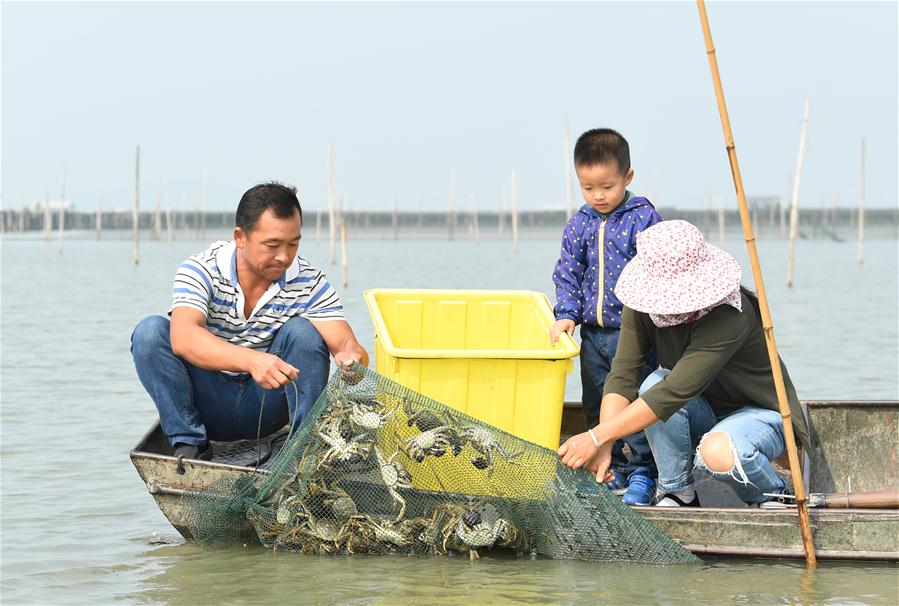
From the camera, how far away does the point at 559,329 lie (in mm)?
5434

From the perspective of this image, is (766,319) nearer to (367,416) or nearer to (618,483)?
(618,483)

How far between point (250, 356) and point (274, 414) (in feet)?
2.34

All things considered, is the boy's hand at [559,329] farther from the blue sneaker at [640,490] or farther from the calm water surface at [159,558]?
the calm water surface at [159,558]

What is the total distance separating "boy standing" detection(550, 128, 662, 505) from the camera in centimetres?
551

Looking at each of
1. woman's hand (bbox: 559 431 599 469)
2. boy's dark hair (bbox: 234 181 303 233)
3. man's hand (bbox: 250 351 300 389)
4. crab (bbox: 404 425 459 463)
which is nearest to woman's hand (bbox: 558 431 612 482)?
woman's hand (bbox: 559 431 599 469)

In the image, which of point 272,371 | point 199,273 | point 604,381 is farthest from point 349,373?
point 604,381

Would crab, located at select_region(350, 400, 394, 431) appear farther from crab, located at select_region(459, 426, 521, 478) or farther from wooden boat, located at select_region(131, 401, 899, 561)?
wooden boat, located at select_region(131, 401, 899, 561)

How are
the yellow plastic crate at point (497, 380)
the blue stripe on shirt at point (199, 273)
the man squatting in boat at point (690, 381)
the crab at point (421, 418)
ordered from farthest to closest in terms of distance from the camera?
1. the blue stripe on shirt at point (199, 273)
2. the yellow plastic crate at point (497, 380)
3. the crab at point (421, 418)
4. the man squatting in boat at point (690, 381)

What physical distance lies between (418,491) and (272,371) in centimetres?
78

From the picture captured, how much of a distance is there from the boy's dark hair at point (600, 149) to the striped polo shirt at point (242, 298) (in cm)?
132

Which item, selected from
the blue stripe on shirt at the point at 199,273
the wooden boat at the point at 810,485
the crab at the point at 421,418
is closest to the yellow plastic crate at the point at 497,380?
the crab at the point at 421,418

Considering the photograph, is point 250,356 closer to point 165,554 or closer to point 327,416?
point 327,416

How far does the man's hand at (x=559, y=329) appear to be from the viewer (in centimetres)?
543

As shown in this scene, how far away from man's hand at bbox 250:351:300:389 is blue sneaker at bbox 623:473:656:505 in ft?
5.27
